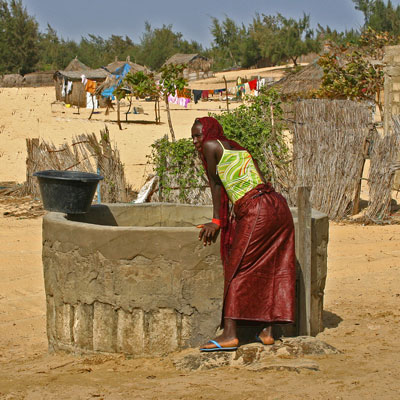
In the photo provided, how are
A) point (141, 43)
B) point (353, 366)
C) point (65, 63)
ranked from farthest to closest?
point (141, 43) < point (65, 63) < point (353, 366)

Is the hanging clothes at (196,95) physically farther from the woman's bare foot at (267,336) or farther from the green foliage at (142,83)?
the woman's bare foot at (267,336)

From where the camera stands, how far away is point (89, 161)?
35.5 ft

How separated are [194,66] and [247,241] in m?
48.4

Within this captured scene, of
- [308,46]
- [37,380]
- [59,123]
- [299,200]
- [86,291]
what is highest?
[308,46]

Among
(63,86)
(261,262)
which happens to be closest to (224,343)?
(261,262)

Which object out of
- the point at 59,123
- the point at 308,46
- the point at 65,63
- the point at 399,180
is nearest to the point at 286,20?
the point at 308,46

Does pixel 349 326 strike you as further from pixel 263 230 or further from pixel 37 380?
pixel 37 380

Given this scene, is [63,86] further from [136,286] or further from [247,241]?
[247,241]

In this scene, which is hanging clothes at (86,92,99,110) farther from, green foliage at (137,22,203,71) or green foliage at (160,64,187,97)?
green foliage at (137,22,203,71)

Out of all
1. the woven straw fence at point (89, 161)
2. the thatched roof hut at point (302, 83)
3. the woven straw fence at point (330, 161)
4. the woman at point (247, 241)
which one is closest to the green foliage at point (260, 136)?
the woven straw fence at point (330, 161)

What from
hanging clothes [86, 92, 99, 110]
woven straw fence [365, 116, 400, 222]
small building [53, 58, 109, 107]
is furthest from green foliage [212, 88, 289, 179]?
small building [53, 58, 109, 107]

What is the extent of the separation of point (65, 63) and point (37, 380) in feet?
190

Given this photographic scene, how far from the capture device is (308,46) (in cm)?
5016

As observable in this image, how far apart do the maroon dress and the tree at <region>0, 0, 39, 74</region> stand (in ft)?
162
